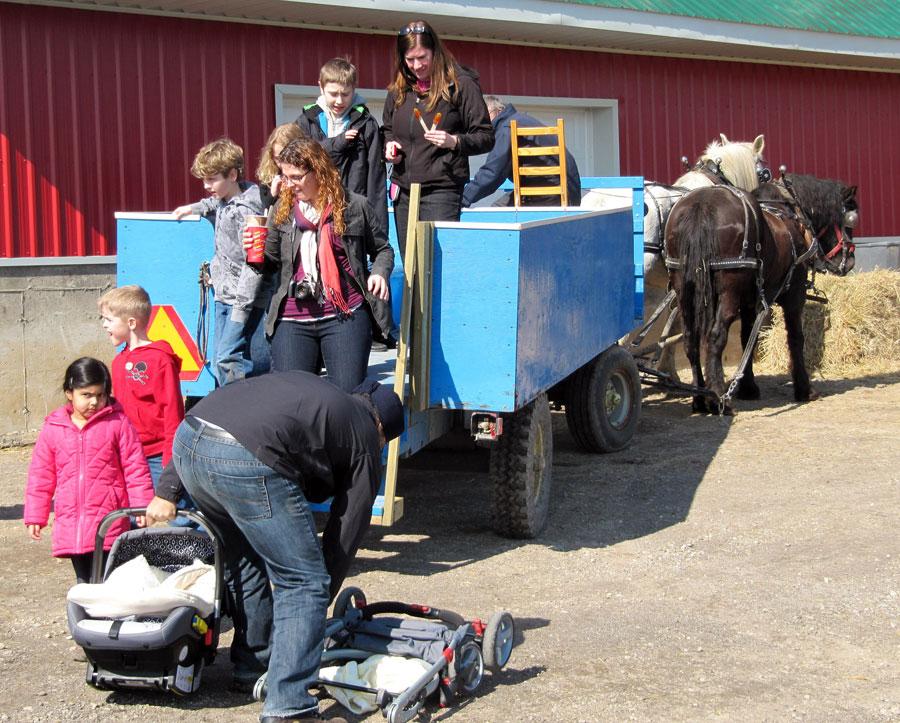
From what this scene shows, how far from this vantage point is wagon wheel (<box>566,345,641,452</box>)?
8539 mm

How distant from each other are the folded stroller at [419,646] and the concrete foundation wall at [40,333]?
220 inches

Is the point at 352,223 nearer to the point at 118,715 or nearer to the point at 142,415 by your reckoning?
the point at 142,415

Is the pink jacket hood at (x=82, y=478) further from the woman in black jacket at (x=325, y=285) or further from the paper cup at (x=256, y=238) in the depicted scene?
the paper cup at (x=256, y=238)

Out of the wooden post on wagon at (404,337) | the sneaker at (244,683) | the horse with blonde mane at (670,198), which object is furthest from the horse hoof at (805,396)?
the sneaker at (244,683)

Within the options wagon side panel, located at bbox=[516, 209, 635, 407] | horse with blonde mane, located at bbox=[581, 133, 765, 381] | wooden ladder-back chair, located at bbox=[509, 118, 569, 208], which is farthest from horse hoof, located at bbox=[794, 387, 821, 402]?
wooden ladder-back chair, located at bbox=[509, 118, 569, 208]

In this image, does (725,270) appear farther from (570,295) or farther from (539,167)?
(570,295)

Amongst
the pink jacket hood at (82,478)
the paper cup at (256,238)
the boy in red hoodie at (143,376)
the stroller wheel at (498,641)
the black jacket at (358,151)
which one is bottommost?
the stroller wheel at (498,641)

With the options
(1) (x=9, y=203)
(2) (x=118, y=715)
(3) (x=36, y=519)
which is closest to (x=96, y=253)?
(1) (x=9, y=203)

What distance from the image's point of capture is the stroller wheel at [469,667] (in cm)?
433

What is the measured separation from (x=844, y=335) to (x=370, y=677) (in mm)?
10232

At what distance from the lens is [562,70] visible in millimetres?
13211

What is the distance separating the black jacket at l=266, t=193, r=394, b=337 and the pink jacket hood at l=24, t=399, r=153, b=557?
42.4 inches

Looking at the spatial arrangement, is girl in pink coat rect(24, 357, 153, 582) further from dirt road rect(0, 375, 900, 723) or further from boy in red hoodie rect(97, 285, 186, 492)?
dirt road rect(0, 375, 900, 723)

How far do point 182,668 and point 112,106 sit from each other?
6676 mm
